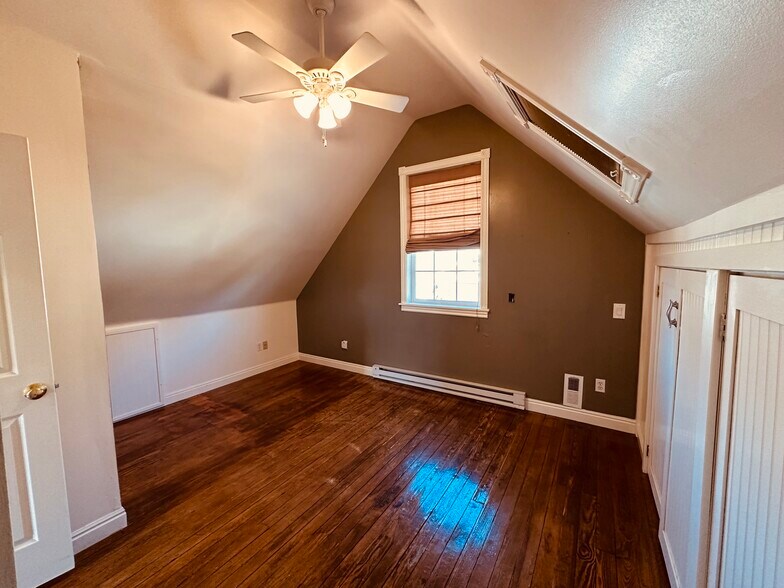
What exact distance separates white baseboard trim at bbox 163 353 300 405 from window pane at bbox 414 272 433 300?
7.12 feet

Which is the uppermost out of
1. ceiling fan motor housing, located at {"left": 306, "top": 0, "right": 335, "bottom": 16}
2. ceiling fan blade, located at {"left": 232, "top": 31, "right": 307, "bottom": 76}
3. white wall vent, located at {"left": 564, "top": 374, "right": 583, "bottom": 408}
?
ceiling fan motor housing, located at {"left": 306, "top": 0, "right": 335, "bottom": 16}

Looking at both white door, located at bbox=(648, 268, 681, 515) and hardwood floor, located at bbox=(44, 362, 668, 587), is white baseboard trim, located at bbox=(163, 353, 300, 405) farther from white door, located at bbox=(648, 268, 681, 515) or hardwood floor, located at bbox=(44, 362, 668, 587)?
white door, located at bbox=(648, 268, 681, 515)

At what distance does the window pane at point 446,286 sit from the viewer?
11.0ft

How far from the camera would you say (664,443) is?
162cm

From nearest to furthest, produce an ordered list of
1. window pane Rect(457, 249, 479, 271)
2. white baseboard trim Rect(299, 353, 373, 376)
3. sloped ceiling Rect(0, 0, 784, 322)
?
sloped ceiling Rect(0, 0, 784, 322), window pane Rect(457, 249, 479, 271), white baseboard trim Rect(299, 353, 373, 376)

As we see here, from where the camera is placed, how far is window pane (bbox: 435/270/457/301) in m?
3.36

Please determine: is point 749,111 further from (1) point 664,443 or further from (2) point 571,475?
(2) point 571,475

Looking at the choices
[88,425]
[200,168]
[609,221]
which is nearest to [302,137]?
[200,168]

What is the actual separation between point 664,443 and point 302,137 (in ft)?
10.1

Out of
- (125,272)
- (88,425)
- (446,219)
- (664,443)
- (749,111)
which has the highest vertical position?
(446,219)

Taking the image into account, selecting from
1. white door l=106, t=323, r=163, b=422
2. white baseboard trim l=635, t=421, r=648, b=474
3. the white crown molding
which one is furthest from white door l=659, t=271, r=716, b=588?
white door l=106, t=323, r=163, b=422

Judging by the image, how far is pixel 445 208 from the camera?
3.22m

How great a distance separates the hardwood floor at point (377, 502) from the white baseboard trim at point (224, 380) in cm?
37

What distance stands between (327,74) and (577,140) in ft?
4.30
